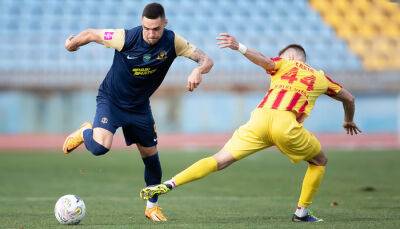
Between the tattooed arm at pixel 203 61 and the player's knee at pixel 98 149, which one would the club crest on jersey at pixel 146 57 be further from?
the player's knee at pixel 98 149

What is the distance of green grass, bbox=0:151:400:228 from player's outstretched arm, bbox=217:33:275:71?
1602 mm

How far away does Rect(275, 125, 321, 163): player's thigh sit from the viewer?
8773mm

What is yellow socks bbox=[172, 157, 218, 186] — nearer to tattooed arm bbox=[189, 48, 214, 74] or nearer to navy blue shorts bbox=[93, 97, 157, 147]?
tattooed arm bbox=[189, 48, 214, 74]

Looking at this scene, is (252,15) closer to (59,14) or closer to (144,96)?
(59,14)

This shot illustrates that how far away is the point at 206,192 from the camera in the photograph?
1343 cm

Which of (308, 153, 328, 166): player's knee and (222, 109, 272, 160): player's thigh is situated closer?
(222, 109, 272, 160): player's thigh

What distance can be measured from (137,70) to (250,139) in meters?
1.51

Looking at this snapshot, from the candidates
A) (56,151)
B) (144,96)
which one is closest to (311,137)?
(144,96)

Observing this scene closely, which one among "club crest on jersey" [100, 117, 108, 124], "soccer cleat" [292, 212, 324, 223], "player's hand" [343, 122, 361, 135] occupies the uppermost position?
"player's hand" [343, 122, 361, 135]

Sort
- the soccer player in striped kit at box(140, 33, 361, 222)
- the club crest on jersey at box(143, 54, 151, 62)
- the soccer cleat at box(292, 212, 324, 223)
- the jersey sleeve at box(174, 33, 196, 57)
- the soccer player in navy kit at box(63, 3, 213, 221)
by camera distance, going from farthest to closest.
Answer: the jersey sleeve at box(174, 33, 196, 57) → the club crest on jersey at box(143, 54, 151, 62) → the soccer player in navy kit at box(63, 3, 213, 221) → the soccer cleat at box(292, 212, 324, 223) → the soccer player in striped kit at box(140, 33, 361, 222)

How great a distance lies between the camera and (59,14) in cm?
2834

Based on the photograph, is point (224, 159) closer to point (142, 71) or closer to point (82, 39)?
point (142, 71)

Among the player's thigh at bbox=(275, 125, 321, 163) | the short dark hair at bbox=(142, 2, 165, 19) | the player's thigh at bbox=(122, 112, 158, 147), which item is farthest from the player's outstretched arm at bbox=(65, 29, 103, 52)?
the player's thigh at bbox=(275, 125, 321, 163)

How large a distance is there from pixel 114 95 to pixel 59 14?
1921 cm
